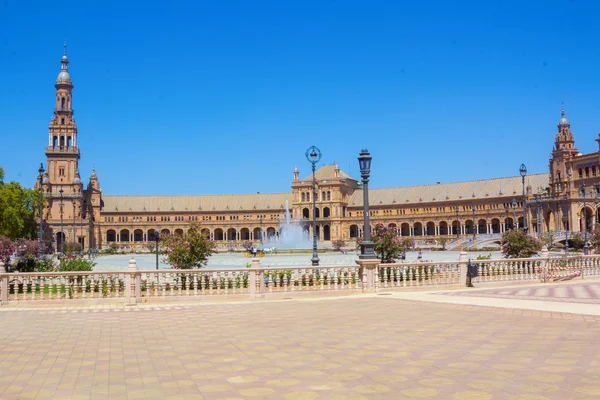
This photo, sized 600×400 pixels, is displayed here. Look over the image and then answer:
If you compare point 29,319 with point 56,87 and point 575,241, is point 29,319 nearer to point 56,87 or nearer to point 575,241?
point 575,241

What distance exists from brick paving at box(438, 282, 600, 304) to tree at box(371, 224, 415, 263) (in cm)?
536

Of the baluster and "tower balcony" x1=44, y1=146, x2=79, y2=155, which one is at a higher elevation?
"tower balcony" x1=44, y1=146, x2=79, y2=155

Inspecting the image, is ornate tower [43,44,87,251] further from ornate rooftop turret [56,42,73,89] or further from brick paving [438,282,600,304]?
brick paving [438,282,600,304]

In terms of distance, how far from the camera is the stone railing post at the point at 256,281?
20.4m

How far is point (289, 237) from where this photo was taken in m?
119

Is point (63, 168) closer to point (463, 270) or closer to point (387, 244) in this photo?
point (387, 244)

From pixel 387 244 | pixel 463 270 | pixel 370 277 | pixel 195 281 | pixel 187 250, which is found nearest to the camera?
pixel 195 281

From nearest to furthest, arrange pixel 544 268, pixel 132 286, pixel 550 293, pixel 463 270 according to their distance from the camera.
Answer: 1. pixel 132 286
2. pixel 550 293
3. pixel 463 270
4. pixel 544 268

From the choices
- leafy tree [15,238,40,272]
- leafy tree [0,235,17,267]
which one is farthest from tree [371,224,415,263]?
→ leafy tree [0,235,17,267]

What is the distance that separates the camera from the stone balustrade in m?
19.5

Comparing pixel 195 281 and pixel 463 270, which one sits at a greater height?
pixel 195 281

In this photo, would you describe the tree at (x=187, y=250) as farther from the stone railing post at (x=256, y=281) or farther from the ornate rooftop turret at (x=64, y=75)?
the ornate rooftop turret at (x=64, y=75)

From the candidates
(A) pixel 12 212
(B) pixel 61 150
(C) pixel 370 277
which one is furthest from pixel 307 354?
(B) pixel 61 150

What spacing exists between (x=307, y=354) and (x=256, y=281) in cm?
1028
